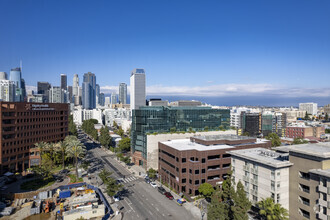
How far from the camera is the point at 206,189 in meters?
65.1

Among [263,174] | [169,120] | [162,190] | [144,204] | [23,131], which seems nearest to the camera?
[263,174]

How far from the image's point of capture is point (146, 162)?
324 feet

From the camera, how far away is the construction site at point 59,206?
56156mm

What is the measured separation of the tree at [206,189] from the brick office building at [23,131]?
77193 mm

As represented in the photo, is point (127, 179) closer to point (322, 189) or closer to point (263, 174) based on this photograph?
point (263, 174)

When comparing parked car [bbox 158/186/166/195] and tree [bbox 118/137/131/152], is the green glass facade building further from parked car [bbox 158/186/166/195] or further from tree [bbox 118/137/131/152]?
parked car [bbox 158/186/166/195]

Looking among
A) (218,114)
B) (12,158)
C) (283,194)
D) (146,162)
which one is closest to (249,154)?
(283,194)

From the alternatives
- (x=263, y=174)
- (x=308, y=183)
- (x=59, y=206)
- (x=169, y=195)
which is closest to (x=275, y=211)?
(x=308, y=183)

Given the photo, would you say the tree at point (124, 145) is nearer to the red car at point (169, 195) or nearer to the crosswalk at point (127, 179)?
the crosswalk at point (127, 179)

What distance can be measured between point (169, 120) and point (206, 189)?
1884 inches

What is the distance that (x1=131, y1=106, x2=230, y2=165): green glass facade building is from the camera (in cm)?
10381

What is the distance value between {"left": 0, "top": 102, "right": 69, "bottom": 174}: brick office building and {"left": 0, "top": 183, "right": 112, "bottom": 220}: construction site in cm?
3422

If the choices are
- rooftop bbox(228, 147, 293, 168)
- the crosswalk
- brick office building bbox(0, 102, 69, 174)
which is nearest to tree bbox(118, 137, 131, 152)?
brick office building bbox(0, 102, 69, 174)

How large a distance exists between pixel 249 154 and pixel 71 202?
52.7 m
